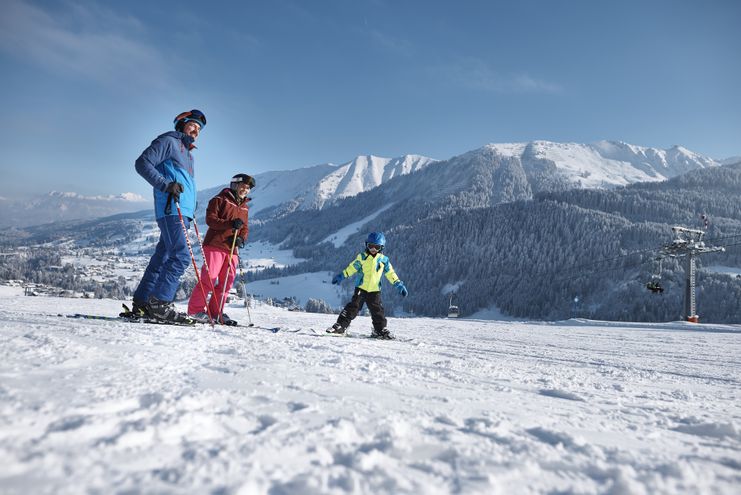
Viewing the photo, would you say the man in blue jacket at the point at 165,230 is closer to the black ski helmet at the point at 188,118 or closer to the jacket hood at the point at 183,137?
the jacket hood at the point at 183,137

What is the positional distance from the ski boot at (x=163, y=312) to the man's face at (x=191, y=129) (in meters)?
2.18

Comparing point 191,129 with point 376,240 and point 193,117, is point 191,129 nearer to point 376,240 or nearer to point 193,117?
point 193,117

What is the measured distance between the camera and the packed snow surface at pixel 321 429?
1.04m

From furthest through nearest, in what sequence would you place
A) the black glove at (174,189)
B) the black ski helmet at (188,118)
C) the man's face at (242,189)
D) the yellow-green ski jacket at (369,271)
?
the yellow-green ski jacket at (369,271) < the man's face at (242,189) < the black ski helmet at (188,118) < the black glove at (174,189)

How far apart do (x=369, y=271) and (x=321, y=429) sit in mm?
4961

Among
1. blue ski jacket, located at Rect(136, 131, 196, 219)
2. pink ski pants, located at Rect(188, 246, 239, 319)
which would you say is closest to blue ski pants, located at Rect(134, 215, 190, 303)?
blue ski jacket, located at Rect(136, 131, 196, 219)

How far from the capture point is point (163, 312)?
4770mm

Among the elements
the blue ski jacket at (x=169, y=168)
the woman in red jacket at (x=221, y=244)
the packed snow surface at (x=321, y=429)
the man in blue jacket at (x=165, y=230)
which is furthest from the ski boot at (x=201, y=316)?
the packed snow surface at (x=321, y=429)

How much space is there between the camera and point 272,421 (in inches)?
57.1

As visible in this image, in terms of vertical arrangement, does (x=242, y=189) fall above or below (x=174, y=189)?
above

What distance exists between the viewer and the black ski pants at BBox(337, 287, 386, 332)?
6074 mm

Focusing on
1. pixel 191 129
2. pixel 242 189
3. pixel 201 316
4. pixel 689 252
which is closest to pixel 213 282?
pixel 201 316

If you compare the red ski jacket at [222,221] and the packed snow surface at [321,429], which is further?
the red ski jacket at [222,221]

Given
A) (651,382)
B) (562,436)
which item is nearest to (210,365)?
(562,436)
